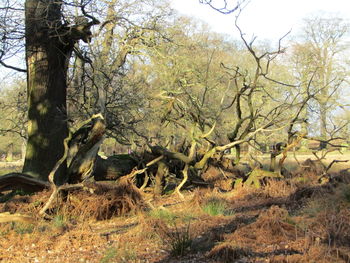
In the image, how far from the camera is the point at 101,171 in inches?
365

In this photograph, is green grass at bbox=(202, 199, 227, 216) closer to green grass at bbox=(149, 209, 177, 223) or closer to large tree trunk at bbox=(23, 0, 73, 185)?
green grass at bbox=(149, 209, 177, 223)

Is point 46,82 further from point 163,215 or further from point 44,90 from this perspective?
point 163,215

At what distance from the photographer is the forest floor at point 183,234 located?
4.07 meters

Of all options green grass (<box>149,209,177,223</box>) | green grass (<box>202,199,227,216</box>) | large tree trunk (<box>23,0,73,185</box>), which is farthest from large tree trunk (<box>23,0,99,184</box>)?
green grass (<box>202,199,227,216</box>)

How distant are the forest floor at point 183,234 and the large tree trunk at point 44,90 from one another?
63.3 inches

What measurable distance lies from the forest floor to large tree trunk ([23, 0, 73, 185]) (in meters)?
1.61

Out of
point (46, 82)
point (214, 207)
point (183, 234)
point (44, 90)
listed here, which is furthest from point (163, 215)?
point (46, 82)

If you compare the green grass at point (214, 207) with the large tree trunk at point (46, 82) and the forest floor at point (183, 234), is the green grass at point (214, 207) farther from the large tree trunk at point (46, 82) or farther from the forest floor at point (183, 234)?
the large tree trunk at point (46, 82)

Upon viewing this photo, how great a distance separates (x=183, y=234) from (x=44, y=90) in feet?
17.2

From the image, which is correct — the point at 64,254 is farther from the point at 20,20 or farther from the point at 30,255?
the point at 20,20

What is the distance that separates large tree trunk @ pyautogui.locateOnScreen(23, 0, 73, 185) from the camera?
26.2ft

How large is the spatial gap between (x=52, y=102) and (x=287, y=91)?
16539 millimetres

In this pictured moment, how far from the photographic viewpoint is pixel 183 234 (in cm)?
468

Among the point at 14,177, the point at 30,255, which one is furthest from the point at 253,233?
the point at 14,177
